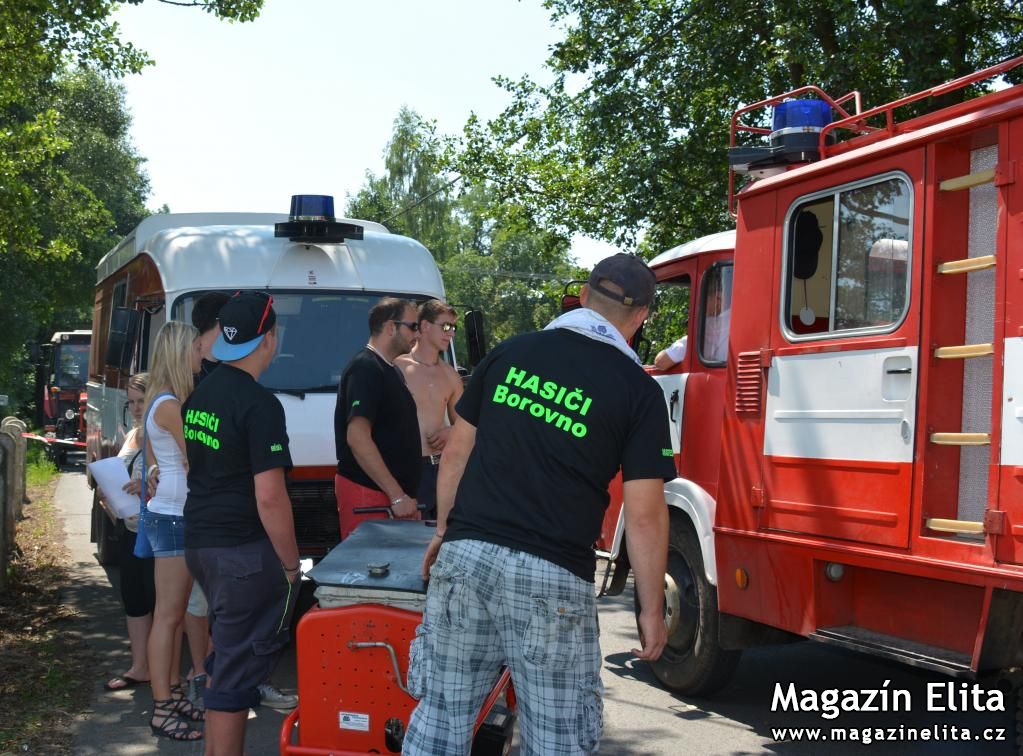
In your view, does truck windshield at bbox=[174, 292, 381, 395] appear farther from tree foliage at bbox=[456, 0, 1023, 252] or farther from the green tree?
the green tree

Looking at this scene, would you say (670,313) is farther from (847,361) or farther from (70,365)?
(70,365)

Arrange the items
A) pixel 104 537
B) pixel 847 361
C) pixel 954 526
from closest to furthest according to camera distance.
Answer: pixel 954 526
pixel 847 361
pixel 104 537

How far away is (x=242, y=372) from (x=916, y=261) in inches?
109

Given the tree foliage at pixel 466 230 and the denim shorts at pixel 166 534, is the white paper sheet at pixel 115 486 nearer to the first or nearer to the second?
the denim shorts at pixel 166 534

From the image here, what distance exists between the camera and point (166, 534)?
538cm

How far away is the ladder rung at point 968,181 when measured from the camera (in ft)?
14.7

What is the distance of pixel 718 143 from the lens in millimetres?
14867

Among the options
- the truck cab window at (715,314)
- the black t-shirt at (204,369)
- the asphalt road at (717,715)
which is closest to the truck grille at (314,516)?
the asphalt road at (717,715)

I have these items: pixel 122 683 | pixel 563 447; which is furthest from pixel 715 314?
pixel 122 683

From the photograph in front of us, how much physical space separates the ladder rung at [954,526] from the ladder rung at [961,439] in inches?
12.0

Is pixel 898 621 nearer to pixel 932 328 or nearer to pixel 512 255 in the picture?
pixel 932 328

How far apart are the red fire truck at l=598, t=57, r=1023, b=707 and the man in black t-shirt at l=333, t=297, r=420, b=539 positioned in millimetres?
1540

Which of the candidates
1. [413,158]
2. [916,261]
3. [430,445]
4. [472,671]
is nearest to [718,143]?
[430,445]

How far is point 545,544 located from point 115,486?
12.3 ft
